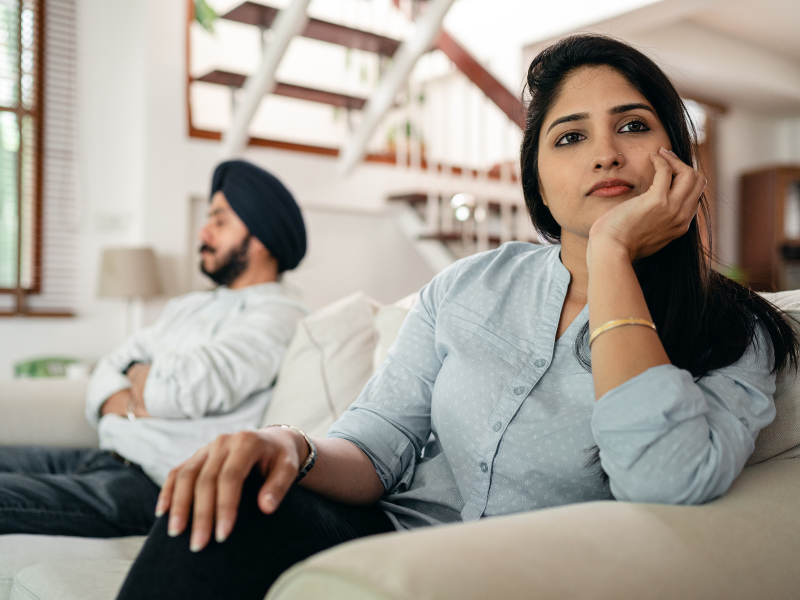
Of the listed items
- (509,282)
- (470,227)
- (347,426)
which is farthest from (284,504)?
(470,227)

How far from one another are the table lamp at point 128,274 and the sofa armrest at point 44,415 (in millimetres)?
1387

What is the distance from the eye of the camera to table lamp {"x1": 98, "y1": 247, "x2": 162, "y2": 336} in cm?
335

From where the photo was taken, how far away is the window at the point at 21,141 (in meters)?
3.65

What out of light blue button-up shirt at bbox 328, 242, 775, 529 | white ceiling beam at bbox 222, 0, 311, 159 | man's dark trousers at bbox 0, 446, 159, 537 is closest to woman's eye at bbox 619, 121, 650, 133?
light blue button-up shirt at bbox 328, 242, 775, 529

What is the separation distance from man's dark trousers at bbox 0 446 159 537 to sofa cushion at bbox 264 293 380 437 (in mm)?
362

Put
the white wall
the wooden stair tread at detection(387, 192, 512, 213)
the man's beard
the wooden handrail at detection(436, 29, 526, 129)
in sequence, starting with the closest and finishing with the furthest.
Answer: the man's beard < the wooden handrail at detection(436, 29, 526, 129) < the white wall < the wooden stair tread at detection(387, 192, 512, 213)

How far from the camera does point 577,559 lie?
1.69ft

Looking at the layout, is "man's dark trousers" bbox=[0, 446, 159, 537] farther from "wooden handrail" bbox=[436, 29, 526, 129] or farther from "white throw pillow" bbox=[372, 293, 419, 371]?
"wooden handrail" bbox=[436, 29, 526, 129]

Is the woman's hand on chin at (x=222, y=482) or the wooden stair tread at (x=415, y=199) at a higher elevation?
the wooden stair tread at (x=415, y=199)

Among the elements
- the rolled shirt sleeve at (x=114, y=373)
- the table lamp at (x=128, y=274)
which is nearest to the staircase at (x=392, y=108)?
the table lamp at (x=128, y=274)

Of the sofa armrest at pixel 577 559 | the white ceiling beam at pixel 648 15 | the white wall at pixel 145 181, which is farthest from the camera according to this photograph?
the white ceiling beam at pixel 648 15

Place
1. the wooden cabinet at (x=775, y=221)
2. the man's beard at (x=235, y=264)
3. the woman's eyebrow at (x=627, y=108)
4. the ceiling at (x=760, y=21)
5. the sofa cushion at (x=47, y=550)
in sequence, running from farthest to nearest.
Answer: the wooden cabinet at (x=775, y=221) < the ceiling at (x=760, y=21) < the man's beard at (x=235, y=264) < the sofa cushion at (x=47, y=550) < the woman's eyebrow at (x=627, y=108)

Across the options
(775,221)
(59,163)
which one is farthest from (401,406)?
(775,221)

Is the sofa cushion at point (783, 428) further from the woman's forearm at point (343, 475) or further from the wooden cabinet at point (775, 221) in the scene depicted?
the wooden cabinet at point (775, 221)
